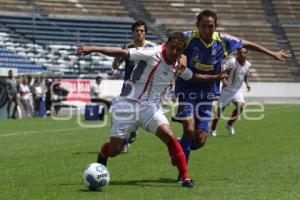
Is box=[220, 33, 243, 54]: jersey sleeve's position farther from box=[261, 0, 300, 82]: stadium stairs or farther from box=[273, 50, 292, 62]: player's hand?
box=[261, 0, 300, 82]: stadium stairs

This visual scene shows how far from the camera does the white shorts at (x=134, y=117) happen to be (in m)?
9.70

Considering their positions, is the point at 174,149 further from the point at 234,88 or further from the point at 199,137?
the point at 234,88

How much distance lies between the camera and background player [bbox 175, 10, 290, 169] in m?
10.7

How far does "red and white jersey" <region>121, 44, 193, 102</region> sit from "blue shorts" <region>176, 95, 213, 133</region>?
108cm

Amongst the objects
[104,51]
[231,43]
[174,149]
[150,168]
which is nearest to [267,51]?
[231,43]

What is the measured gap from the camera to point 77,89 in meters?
36.9

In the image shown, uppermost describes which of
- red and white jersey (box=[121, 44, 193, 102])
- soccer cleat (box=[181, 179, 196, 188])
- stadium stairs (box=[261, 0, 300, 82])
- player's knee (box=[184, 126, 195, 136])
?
stadium stairs (box=[261, 0, 300, 82])

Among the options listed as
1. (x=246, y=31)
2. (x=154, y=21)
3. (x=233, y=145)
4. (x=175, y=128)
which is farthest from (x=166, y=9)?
(x=233, y=145)

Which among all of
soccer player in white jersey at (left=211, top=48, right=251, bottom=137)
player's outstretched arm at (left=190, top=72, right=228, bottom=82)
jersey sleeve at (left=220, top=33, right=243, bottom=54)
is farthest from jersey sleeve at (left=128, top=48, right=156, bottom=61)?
soccer player in white jersey at (left=211, top=48, right=251, bottom=137)

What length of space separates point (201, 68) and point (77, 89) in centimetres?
2635

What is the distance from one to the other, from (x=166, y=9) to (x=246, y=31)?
6044mm

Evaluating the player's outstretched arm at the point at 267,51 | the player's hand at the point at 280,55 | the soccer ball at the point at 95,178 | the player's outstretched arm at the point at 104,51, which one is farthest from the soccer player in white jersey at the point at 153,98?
the player's hand at the point at 280,55

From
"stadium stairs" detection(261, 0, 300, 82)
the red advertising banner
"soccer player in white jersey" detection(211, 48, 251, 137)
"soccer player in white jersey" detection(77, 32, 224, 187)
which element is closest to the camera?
"soccer player in white jersey" detection(77, 32, 224, 187)

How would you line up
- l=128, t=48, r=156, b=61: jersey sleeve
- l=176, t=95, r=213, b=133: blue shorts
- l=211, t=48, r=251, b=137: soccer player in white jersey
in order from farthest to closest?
l=211, t=48, r=251, b=137: soccer player in white jersey
l=176, t=95, r=213, b=133: blue shorts
l=128, t=48, r=156, b=61: jersey sleeve
